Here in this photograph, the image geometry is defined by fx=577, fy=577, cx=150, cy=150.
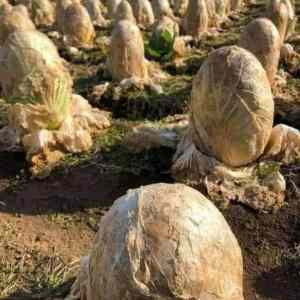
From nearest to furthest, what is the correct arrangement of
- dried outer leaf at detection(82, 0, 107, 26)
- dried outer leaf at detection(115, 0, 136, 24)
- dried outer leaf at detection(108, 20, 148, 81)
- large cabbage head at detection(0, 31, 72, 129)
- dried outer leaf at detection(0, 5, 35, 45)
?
large cabbage head at detection(0, 31, 72, 129) → dried outer leaf at detection(108, 20, 148, 81) → dried outer leaf at detection(0, 5, 35, 45) → dried outer leaf at detection(115, 0, 136, 24) → dried outer leaf at detection(82, 0, 107, 26)

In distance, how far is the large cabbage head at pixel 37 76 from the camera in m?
7.26

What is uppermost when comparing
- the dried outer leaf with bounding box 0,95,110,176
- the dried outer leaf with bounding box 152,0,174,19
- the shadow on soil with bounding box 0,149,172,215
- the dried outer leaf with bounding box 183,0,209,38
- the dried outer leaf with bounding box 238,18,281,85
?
the dried outer leaf with bounding box 238,18,281,85

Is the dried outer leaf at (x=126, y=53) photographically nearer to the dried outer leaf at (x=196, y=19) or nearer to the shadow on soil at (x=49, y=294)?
the dried outer leaf at (x=196, y=19)

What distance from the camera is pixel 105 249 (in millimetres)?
3629

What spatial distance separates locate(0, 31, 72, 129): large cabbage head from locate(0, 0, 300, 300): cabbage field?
1 centimetres

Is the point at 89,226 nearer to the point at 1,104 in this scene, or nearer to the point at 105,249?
the point at 105,249

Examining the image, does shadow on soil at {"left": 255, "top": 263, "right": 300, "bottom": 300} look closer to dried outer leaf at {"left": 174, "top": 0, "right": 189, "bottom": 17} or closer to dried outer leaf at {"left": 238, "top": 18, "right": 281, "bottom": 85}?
dried outer leaf at {"left": 238, "top": 18, "right": 281, "bottom": 85}

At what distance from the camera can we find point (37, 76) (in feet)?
23.8

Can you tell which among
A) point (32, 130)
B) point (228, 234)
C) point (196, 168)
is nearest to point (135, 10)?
point (32, 130)

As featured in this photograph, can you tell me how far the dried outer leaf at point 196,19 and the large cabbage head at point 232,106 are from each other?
6.58 m

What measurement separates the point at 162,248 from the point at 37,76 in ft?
14.2

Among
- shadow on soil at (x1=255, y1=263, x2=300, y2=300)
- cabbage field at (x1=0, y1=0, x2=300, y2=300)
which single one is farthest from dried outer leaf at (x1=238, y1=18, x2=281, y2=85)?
shadow on soil at (x1=255, y1=263, x2=300, y2=300)

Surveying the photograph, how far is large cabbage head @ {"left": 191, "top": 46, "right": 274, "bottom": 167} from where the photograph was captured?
6.09 metres

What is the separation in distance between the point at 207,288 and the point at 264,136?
3.09 metres
